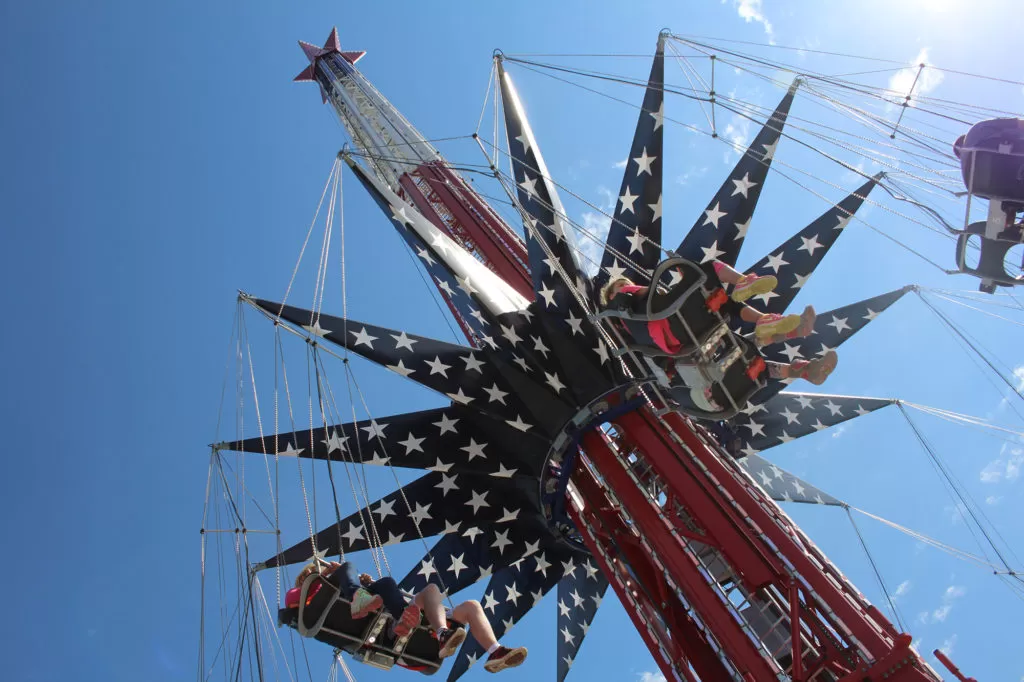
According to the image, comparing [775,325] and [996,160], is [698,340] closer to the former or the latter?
[775,325]

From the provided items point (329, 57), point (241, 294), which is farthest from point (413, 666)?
point (329, 57)

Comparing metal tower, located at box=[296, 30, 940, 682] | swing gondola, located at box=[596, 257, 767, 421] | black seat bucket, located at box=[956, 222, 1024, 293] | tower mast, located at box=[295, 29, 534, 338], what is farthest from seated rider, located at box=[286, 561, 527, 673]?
tower mast, located at box=[295, 29, 534, 338]

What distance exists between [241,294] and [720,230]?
22.8ft

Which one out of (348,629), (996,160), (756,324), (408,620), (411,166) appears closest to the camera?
(996,160)

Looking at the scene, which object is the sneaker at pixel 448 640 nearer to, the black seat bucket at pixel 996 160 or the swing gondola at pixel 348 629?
the swing gondola at pixel 348 629

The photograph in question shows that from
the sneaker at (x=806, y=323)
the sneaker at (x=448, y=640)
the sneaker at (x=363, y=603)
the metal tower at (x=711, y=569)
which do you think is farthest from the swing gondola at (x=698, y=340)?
the sneaker at (x=363, y=603)

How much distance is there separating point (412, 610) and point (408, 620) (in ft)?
0.34

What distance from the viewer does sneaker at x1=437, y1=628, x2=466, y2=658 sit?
8.11 metres

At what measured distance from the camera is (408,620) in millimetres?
7758

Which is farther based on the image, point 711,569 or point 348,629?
point 711,569

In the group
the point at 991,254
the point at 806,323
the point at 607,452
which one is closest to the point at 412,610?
the point at 607,452

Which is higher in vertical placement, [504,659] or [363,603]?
[363,603]

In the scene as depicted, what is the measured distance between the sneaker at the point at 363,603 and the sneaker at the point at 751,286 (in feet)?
16.2

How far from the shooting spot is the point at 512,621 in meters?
13.0
